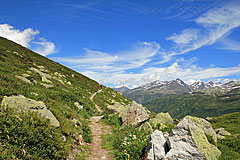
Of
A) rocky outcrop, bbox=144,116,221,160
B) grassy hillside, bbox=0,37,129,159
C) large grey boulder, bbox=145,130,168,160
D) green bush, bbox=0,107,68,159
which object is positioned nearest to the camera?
green bush, bbox=0,107,68,159

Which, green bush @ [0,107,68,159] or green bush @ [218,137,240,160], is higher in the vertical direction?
green bush @ [0,107,68,159]

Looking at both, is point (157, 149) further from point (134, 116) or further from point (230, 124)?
point (230, 124)

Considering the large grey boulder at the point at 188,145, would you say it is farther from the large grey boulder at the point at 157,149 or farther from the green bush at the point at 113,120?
the green bush at the point at 113,120

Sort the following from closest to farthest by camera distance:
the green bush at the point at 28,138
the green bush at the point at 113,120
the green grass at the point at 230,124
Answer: the green bush at the point at 28,138, the green bush at the point at 113,120, the green grass at the point at 230,124

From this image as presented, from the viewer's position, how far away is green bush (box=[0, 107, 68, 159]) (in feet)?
22.3

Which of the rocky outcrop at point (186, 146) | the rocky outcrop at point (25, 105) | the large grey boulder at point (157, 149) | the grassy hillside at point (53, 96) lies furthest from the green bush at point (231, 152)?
the rocky outcrop at point (25, 105)

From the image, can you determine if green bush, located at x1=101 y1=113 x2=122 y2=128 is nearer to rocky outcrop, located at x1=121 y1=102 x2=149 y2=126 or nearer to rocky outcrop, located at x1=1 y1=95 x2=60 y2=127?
A: rocky outcrop, located at x1=121 y1=102 x2=149 y2=126

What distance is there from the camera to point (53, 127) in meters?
9.47

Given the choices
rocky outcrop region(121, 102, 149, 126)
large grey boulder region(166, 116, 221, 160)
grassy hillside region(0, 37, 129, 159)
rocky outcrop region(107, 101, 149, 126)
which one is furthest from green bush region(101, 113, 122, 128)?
large grey boulder region(166, 116, 221, 160)

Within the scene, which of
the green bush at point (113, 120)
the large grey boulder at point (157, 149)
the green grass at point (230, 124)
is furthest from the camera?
the green grass at point (230, 124)

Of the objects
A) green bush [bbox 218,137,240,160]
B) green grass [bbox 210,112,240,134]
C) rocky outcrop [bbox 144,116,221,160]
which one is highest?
rocky outcrop [bbox 144,116,221,160]

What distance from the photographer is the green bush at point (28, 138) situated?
6785 mm

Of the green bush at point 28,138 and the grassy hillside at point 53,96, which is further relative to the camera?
the grassy hillside at point 53,96

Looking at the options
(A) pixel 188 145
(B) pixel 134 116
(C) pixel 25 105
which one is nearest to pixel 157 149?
(A) pixel 188 145
